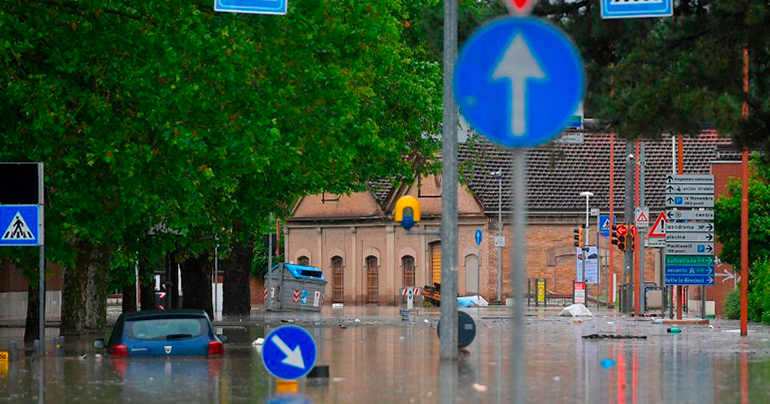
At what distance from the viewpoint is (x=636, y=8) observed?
67.8 feet

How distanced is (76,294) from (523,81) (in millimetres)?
29846

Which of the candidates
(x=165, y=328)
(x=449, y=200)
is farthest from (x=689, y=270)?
(x=449, y=200)

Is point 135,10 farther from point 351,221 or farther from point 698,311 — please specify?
point 351,221

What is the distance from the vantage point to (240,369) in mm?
22781

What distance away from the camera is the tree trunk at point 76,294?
37.7 metres

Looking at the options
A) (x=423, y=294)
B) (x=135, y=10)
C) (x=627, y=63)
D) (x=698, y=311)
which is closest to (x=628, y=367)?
(x=627, y=63)

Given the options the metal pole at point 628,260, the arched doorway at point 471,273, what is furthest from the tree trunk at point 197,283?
the arched doorway at point 471,273

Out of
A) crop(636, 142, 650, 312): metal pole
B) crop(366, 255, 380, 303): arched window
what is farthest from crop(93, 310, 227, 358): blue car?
crop(366, 255, 380, 303): arched window

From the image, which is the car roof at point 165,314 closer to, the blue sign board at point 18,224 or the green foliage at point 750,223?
the blue sign board at point 18,224

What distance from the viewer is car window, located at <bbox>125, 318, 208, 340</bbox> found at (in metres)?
24.5

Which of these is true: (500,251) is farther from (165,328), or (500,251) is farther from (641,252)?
(165,328)

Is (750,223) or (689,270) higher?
(750,223)

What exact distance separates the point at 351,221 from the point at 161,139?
6190 cm

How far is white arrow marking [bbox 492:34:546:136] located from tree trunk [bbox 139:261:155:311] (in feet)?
115
